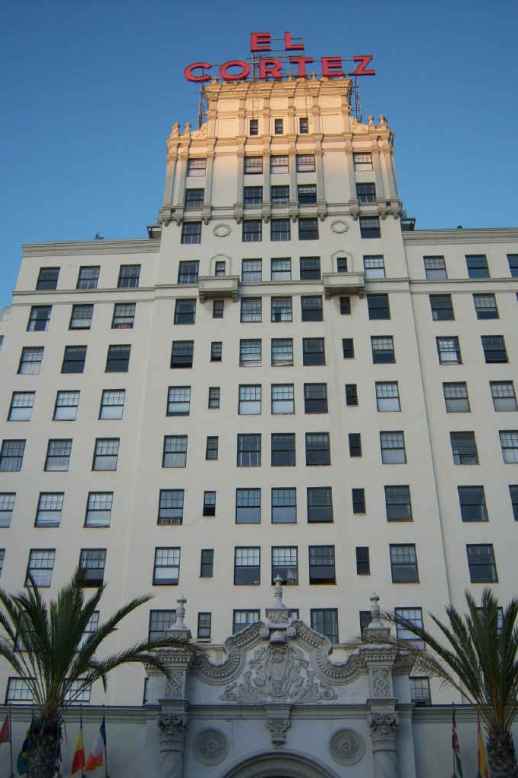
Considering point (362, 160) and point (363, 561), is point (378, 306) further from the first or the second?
point (363, 561)

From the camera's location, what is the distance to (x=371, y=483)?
43.2 meters

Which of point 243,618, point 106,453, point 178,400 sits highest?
point 178,400

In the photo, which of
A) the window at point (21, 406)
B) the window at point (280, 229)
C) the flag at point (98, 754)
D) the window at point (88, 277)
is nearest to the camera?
the flag at point (98, 754)

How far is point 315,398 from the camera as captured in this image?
4644 centimetres

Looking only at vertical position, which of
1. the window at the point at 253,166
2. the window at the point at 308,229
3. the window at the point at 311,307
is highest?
the window at the point at 253,166

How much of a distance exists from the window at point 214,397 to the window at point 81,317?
9.53 metres

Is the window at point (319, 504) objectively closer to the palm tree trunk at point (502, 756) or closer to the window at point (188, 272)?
the palm tree trunk at point (502, 756)

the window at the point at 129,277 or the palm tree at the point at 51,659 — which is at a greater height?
the window at the point at 129,277

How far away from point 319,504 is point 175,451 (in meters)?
8.61

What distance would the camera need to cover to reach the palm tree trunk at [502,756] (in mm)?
27266

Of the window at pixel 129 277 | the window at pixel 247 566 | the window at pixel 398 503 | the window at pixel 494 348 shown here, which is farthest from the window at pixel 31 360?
the window at pixel 494 348

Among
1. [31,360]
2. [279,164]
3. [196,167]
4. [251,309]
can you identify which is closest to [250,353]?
[251,309]

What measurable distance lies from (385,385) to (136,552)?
17.0 metres

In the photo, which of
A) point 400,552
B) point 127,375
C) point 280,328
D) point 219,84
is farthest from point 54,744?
point 219,84
